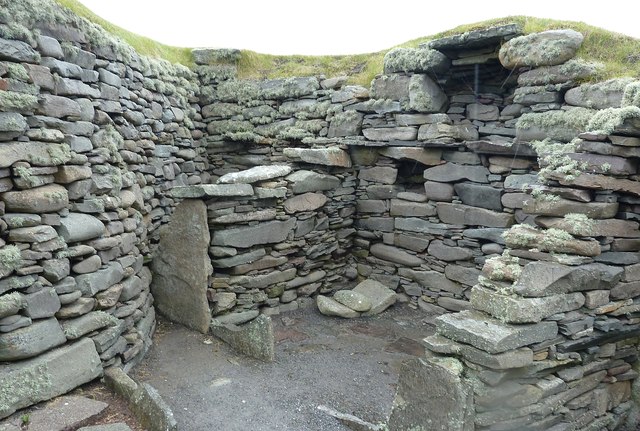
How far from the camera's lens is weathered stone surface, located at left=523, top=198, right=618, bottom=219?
5941mm

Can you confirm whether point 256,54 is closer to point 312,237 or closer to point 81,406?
point 312,237

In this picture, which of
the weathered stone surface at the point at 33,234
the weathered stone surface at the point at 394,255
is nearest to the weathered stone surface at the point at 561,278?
the weathered stone surface at the point at 394,255

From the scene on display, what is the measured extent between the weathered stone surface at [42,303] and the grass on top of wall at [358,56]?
4.14m

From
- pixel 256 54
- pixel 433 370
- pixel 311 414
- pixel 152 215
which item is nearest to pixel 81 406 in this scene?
pixel 311 414

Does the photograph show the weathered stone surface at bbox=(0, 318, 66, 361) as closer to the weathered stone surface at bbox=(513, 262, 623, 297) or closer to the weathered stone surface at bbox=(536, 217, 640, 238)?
the weathered stone surface at bbox=(513, 262, 623, 297)

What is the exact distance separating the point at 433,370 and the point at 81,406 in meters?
3.87

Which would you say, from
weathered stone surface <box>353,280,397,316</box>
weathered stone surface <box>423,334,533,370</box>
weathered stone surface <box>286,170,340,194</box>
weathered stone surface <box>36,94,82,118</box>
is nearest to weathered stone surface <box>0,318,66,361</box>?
weathered stone surface <box>36,94,82,118</box>

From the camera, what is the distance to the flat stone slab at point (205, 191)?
26.2 ft

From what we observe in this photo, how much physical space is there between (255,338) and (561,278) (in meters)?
4.43

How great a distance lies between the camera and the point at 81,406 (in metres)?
5.36

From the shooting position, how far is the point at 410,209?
32.5ft

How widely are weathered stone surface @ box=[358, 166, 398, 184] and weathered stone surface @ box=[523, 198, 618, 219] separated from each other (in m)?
4.08

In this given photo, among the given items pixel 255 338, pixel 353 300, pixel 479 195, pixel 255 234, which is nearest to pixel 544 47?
pixel 479 195

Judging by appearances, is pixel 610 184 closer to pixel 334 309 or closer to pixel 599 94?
pixel 599 94
